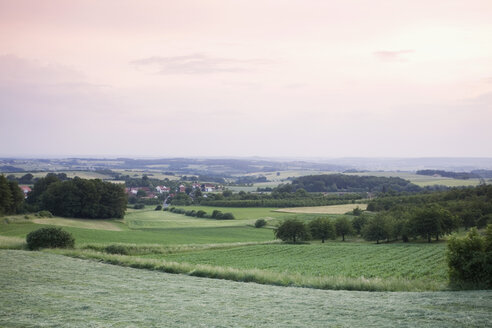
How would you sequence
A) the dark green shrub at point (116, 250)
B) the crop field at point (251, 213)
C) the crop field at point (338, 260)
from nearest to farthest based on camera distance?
1. the crop field at point (338, 260)
2. the dark green shrub at point (116, 250)
3. the crop field at point (251, 213)

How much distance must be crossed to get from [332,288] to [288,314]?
7.54m

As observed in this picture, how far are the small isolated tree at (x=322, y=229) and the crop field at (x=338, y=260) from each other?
40.6 ft

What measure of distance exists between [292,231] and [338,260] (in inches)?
745

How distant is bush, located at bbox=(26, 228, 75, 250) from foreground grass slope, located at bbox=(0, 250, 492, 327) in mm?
12765

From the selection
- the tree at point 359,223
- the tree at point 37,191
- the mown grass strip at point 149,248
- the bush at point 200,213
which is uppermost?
the tree at point 37,191

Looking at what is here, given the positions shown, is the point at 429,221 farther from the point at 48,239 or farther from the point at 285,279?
the point at 48,239

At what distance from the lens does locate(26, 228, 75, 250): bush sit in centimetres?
2969

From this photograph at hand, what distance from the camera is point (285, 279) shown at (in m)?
19.8

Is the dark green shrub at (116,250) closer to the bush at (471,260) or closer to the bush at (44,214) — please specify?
the bush at (471,260)

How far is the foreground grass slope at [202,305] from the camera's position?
10.3 metres

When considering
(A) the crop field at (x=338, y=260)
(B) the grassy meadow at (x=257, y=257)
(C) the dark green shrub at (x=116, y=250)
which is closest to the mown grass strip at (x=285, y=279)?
(B) the grassy meadow at (x=257, y=257)

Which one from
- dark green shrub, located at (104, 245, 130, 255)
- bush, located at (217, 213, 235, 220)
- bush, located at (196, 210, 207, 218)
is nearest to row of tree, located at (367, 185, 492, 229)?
bush, located at (217, 213, 235, 220)

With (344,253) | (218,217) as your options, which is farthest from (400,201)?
(344,253)

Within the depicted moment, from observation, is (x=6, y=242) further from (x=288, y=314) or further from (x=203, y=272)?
(x=288, y=314)
